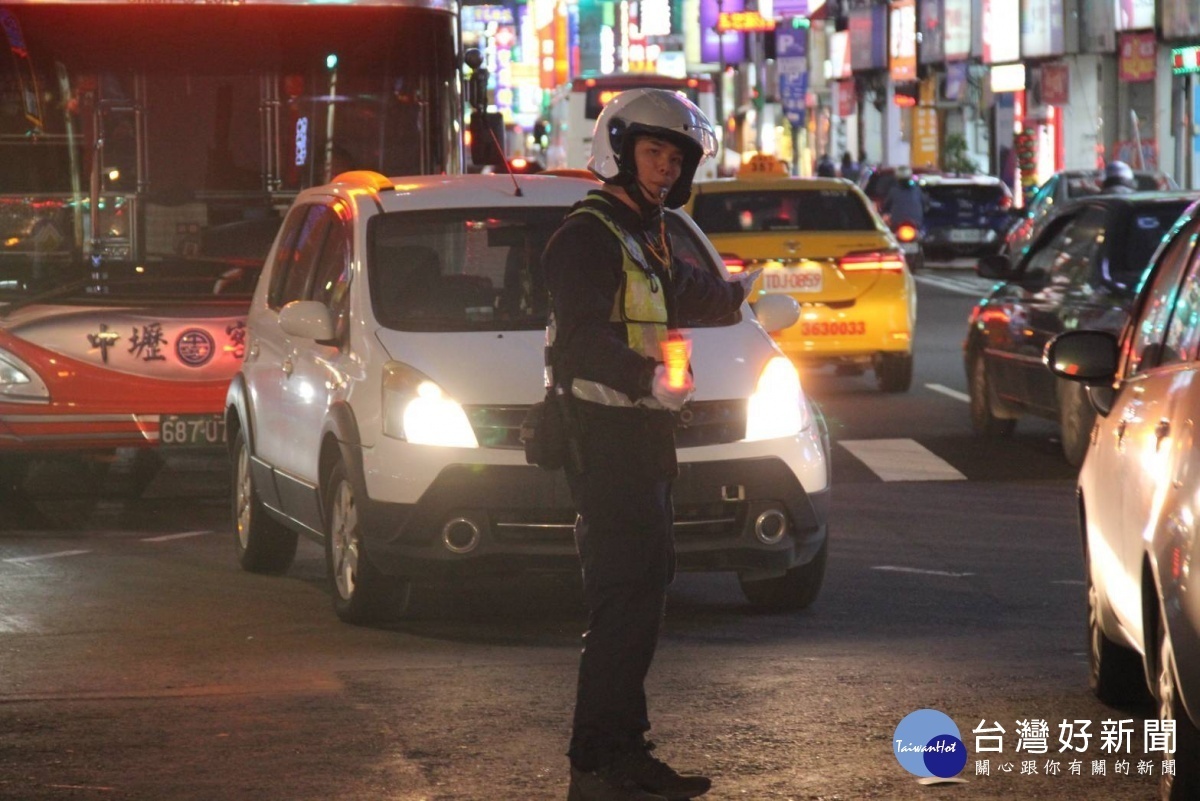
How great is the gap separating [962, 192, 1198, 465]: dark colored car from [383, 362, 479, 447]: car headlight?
5506 millimetres

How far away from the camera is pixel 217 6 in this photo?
550 inches

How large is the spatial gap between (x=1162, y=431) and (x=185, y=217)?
345 inches

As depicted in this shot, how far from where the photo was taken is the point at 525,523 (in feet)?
28.3

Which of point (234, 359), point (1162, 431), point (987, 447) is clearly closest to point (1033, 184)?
point (987, 447)

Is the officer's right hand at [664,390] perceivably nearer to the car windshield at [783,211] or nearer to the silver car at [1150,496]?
the silver car at [1150,496]

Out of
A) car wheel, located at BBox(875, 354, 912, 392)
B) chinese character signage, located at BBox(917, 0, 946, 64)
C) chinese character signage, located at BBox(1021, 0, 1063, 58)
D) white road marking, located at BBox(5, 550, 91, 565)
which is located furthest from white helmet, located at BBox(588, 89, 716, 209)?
chinese character signage, located at BBox(917, 0, 946, 64)

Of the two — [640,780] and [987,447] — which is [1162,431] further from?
[987,447]

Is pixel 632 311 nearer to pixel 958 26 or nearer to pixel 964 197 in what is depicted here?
pixel 964 197

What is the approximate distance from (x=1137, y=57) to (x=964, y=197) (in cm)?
677

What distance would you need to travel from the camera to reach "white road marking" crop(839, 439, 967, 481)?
1402 cm

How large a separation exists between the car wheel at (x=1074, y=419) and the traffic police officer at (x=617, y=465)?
7804mm

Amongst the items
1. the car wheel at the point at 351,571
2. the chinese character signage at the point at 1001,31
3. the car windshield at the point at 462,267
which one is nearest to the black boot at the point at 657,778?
the car wheel at the point at 351,571

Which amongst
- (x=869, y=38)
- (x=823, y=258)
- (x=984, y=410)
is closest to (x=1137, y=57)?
(x=869, y=38)

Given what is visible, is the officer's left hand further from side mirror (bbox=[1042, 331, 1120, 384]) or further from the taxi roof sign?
the taxi roof sign
